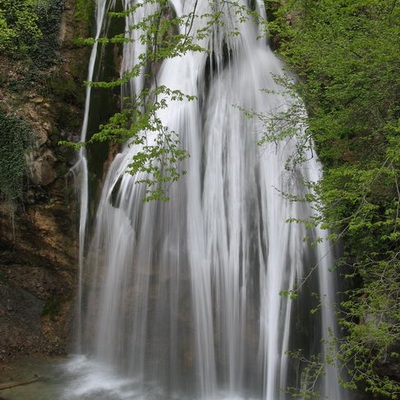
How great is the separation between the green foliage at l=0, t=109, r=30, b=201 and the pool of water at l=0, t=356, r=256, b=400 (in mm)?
3169

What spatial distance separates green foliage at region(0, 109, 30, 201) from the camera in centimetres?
891

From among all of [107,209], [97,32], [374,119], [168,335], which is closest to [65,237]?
[107,209]

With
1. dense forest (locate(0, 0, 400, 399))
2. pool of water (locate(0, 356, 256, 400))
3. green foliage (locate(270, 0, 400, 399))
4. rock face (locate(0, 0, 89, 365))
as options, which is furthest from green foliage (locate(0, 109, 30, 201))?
green foliage (locate(270, 0, 400, 399))

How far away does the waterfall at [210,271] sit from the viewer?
6.98m

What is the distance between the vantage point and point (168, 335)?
24.8 feet

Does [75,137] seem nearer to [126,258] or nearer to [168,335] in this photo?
[126,258]

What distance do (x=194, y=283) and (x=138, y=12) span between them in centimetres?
658

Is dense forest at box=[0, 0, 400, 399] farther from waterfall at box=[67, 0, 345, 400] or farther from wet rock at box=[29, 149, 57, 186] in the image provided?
wet rock at box=[29, 149, 57, 186]

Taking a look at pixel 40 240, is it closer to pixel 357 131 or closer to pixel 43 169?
pixel 43 169

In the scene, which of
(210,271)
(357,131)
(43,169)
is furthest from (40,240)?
(357,131)

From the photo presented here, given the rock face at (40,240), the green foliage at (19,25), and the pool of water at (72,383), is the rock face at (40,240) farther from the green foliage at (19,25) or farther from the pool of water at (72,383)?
the green foliage at (19,25)

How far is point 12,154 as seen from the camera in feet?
29.5

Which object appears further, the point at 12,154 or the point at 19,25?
the point at 19,25

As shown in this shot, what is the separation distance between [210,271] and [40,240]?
142 inches
